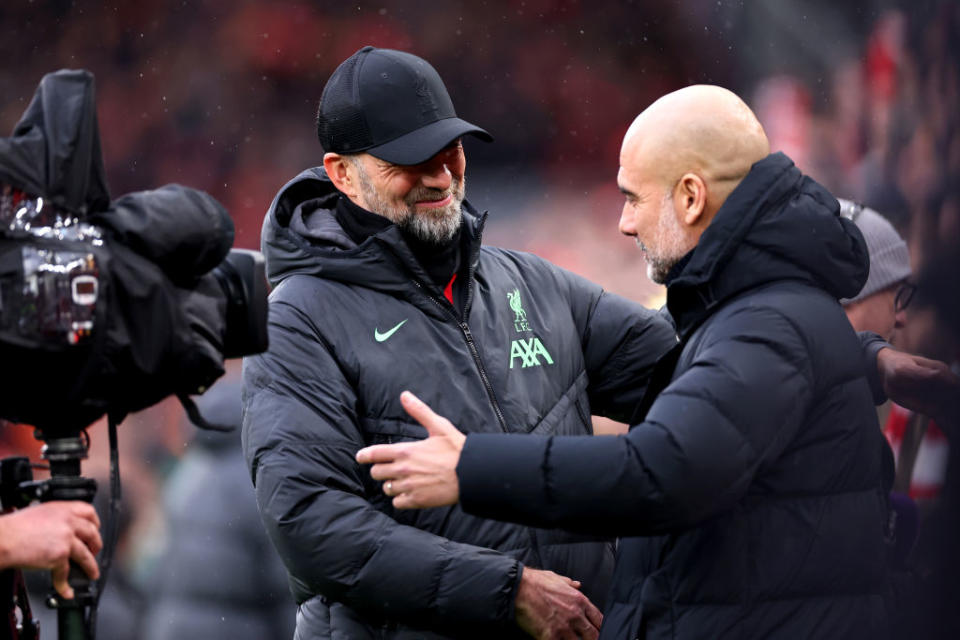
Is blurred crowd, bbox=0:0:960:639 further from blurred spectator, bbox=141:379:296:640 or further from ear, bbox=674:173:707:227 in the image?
ear, bbox=674:173:707:227

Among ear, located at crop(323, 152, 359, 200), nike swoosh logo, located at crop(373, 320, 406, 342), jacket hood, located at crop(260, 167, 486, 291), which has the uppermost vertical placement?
ear, located at crop(323, 152, 359, 200)

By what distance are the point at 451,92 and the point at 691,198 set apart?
3771mm

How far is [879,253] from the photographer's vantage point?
338 centimetres

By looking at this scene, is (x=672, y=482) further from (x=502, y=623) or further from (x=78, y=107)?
(x=78, y=107)

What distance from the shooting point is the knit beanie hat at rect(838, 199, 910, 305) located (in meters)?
3.33

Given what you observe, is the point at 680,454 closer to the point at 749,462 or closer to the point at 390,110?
the point at 749,462

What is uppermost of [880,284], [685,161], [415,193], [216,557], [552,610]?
[685,161]

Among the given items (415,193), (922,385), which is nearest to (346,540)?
(415,193)

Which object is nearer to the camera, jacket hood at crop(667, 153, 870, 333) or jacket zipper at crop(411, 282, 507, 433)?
jacket hood at crop(667, 153, 870, 333)

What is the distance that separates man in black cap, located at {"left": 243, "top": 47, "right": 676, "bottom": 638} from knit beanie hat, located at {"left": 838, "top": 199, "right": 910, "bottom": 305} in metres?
1.15

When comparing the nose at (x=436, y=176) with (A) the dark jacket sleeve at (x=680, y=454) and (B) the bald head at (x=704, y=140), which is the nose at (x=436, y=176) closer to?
(B) the bald head at (x=704, y=140)

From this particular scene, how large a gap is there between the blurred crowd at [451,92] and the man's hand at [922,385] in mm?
1901

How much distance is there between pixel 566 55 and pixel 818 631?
14.2 feet

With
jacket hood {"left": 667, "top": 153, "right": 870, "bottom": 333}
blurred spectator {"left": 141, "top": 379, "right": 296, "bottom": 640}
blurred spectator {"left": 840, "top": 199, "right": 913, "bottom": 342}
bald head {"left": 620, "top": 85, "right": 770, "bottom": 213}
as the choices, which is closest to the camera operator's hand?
jacket hood {"left": 667, "top": 153, "right": 870, "bottom": 333}
